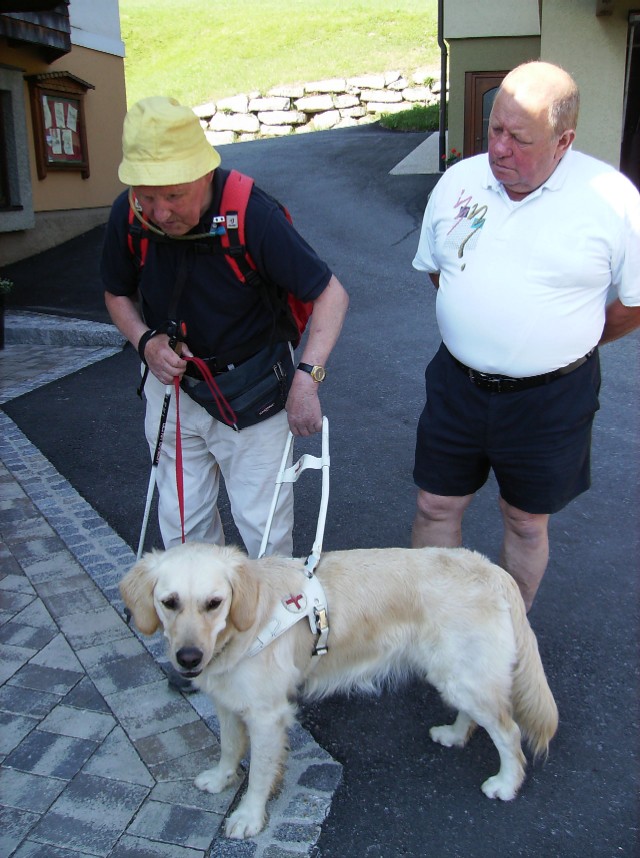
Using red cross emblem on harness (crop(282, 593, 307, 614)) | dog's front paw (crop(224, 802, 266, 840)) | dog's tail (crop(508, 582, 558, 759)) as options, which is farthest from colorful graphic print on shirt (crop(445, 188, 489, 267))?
dog's front paw (crop(224, 802, 266, 840))

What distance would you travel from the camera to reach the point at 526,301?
2578mm

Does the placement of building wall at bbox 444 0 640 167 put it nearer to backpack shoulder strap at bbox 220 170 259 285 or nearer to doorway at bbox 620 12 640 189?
doorway at bbox 620 12 640 189

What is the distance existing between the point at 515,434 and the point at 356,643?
94cm

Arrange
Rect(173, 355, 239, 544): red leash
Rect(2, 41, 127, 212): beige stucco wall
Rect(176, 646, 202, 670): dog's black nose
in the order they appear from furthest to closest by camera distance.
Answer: Rect(2, 41, 127, 212): beige stucco wall, Rect(173, 355, 239, 544): red leash, Rect(176, 646, 202, 670): dog's black nose

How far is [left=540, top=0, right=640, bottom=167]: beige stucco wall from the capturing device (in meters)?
10.3

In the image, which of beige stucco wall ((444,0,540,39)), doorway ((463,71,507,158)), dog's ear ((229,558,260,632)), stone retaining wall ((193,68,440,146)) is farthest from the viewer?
stone retaining wall ((193,68,440,146))

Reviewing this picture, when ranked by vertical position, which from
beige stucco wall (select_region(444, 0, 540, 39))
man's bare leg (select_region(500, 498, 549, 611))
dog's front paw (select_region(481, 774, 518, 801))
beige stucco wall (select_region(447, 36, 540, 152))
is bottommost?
dog's front paw (select_region(481, 774, 518, 801))

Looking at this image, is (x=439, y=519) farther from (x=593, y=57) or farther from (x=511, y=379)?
(x=593, y=57)

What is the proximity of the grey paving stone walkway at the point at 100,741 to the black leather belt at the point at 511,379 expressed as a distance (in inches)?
57.5

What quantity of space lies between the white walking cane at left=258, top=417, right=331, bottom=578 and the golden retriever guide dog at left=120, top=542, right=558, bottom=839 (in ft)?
0.23

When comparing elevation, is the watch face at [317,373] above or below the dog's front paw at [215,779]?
above

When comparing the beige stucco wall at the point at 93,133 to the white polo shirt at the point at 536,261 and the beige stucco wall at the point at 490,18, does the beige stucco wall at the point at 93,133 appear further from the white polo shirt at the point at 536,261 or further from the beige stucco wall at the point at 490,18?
the white polo shirt at the point at 536,261

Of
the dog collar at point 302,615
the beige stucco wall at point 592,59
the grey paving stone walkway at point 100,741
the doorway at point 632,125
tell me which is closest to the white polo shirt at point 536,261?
the dog collar at point 302,615

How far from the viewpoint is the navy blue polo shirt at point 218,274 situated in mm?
2613
